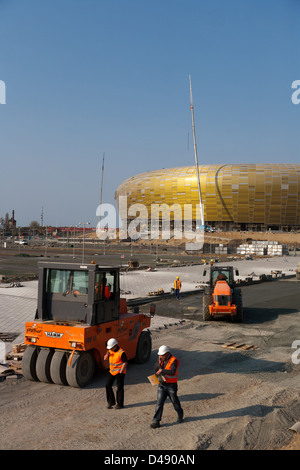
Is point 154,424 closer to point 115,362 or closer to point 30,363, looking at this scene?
point 115,362

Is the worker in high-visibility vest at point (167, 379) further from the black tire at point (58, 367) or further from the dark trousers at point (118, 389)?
the black tire at point (58, 367)

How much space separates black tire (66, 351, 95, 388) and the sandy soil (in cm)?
19

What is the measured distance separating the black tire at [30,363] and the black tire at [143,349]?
270cm

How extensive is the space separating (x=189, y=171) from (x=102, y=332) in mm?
109472

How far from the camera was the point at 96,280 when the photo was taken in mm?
9578

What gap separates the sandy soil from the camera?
686cm

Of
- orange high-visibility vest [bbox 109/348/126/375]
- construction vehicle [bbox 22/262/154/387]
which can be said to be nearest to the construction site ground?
construction vehicle [bbox 22/262/154/387]

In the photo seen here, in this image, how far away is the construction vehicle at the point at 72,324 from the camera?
29.9 feet

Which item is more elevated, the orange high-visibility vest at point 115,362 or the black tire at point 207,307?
the orange high-visibility vest at point 115,362

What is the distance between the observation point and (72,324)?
9500 millimetres

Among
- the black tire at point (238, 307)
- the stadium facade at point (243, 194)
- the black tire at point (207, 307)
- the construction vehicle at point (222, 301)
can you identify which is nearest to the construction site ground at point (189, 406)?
the construction vehicle at point (222, 301)

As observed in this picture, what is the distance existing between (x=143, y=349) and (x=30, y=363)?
3.09 metres

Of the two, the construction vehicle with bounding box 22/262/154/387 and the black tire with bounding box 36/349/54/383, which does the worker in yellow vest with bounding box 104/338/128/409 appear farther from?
the black tire with bounding box 36/349/54/383
